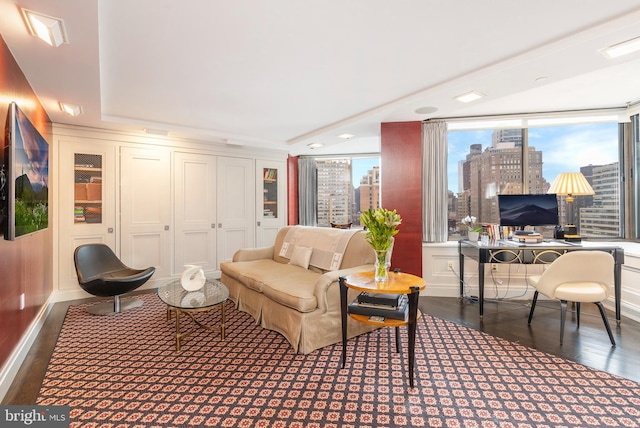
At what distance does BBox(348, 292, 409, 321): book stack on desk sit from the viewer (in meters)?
2.27

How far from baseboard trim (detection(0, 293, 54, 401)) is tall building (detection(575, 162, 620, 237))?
6.06 m

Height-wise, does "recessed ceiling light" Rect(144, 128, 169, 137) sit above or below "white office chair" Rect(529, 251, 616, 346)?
above

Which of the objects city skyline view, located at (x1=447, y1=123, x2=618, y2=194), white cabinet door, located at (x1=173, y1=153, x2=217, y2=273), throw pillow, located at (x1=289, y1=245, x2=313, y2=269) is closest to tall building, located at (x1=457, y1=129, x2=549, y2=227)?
city skyline view, located at (x1=447, y1=123, x2=618, y2=194)

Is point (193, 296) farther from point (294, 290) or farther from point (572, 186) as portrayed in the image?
point (572, 186)

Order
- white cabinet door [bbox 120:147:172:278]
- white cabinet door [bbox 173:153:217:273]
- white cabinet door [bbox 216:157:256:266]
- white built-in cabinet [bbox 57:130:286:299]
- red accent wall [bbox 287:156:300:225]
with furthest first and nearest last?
red accent wall [bbox 287:156:300:225] → white cabinet door [bbox 216:157:256:266] → white cabinet door [bbox 173:153:217:273] → white cabinet door [bbox 120:147:172:278] → white built-in cabinet [bbox 57:130:286:299]

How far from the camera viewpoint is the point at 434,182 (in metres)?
4.18

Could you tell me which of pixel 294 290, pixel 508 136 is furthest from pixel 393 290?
pixel 508 136

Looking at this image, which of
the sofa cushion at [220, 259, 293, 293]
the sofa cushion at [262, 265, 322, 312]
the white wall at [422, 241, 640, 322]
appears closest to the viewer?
the sofa cushion at [262, 265, 322, 312]

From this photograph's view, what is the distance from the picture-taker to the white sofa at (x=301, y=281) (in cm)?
263

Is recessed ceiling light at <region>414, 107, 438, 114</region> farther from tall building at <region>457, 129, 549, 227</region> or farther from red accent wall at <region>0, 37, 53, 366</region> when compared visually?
red accent wall at <region>0, 37, 53, 366</region>

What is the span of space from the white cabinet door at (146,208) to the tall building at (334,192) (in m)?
3.13

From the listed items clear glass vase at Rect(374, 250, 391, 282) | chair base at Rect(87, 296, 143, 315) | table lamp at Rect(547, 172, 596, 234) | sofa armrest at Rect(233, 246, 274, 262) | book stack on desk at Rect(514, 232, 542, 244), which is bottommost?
chair base at Rect(87, 296, 143, 315)

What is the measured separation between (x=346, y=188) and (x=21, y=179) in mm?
5320

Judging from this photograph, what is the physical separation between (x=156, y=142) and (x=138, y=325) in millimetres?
2792
